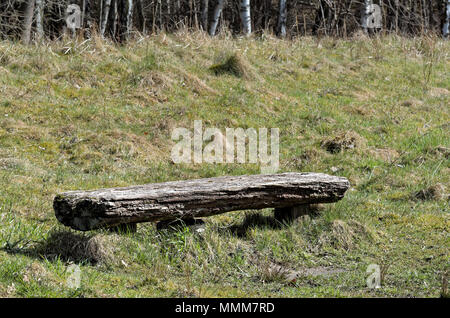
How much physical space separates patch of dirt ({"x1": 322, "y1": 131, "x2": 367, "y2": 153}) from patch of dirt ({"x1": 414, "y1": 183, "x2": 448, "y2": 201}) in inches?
83.8

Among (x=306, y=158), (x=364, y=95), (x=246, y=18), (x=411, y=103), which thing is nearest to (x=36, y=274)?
(x=306, y=158)

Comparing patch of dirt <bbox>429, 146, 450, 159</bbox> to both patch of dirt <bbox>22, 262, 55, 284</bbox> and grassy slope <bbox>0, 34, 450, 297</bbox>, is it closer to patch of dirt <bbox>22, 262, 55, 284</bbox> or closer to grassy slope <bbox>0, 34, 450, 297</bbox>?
grassy slope <bbox>0, 34, 450, 297</bbox>

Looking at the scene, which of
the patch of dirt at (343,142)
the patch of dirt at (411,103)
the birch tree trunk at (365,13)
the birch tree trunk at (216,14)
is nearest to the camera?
the patch of dirt at (343,142)

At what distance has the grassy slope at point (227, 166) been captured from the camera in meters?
5.90

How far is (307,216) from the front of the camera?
7.35m

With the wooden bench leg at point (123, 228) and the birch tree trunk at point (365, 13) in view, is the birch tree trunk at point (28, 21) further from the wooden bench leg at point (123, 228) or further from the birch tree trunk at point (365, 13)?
the birch tree trunk at point (365, 13)

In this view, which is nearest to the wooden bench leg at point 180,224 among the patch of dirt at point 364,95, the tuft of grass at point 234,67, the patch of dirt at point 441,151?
the patch of dirt at point 441,151

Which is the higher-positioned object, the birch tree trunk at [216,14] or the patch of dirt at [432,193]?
the birch tree trunk at [216,14]

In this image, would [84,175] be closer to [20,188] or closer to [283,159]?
[20,188]

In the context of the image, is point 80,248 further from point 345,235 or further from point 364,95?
point 364,95

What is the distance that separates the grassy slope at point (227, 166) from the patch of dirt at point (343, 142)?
4.1 inches

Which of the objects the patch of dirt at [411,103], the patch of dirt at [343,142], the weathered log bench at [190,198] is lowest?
the weathered log bench at [190,198]
